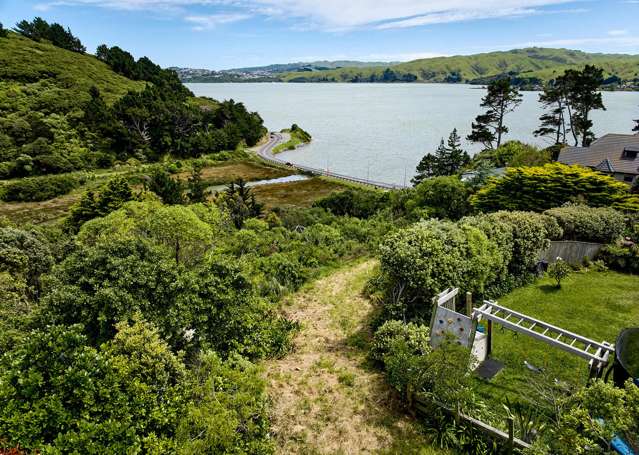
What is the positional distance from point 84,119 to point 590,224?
258ft

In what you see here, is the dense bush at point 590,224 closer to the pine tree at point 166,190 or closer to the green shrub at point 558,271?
the green shrub at point 558,271

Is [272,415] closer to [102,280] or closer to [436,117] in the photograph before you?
[102,280]

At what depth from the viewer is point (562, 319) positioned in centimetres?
1552

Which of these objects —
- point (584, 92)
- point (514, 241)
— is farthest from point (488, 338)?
point (584, 92)

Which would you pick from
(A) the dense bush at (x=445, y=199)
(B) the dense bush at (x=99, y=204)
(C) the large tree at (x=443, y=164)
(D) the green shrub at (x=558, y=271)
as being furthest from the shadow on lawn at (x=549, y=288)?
(C) the large tree at (x=443, y=164)

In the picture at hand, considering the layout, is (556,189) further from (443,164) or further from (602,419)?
(443,164)

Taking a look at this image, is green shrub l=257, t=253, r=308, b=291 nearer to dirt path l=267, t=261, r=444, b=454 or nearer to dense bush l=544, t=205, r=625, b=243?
dirt path l=267, t=261, r=444, b=454

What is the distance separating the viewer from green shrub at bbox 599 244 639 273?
19.7 m

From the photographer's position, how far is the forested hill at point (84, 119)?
201ft

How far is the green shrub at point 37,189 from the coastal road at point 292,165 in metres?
34.7

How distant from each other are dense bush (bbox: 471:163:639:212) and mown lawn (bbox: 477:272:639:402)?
739 centimetres

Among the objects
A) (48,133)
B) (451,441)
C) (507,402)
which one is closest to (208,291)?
(451,441)

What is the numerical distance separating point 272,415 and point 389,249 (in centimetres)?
684

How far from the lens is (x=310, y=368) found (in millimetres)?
13070
